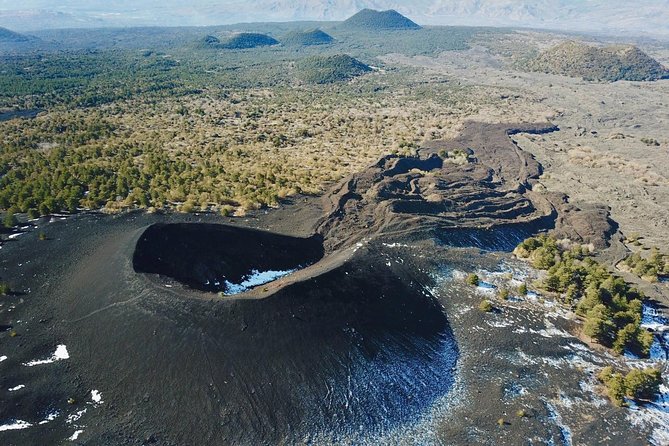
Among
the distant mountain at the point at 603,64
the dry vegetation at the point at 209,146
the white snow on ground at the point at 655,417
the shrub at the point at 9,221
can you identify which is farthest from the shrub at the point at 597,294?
the distant mountain at the point at 603,64

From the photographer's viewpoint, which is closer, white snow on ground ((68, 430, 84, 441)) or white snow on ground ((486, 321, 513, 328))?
white snow on ground ((68, 430, 84, 441))

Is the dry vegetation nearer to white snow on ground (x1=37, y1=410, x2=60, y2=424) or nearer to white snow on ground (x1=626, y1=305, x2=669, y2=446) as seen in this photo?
white snow on ground (x1=37, y1=410, x2=60, y2=424)

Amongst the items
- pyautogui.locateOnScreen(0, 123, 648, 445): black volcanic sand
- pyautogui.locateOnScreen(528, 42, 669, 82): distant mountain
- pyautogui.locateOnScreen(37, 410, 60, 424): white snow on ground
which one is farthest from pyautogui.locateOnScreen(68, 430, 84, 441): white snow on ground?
pyautogui.locateOnScreen(528, 42, 669, 82): distant mountain

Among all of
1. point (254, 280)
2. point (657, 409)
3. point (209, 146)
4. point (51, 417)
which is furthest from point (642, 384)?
point (209, 146)

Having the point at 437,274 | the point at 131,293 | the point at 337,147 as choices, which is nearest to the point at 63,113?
the point at 337,147

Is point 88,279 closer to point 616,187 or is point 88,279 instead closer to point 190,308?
point 190,308

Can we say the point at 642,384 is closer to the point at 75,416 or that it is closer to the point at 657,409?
the point at 657,409
